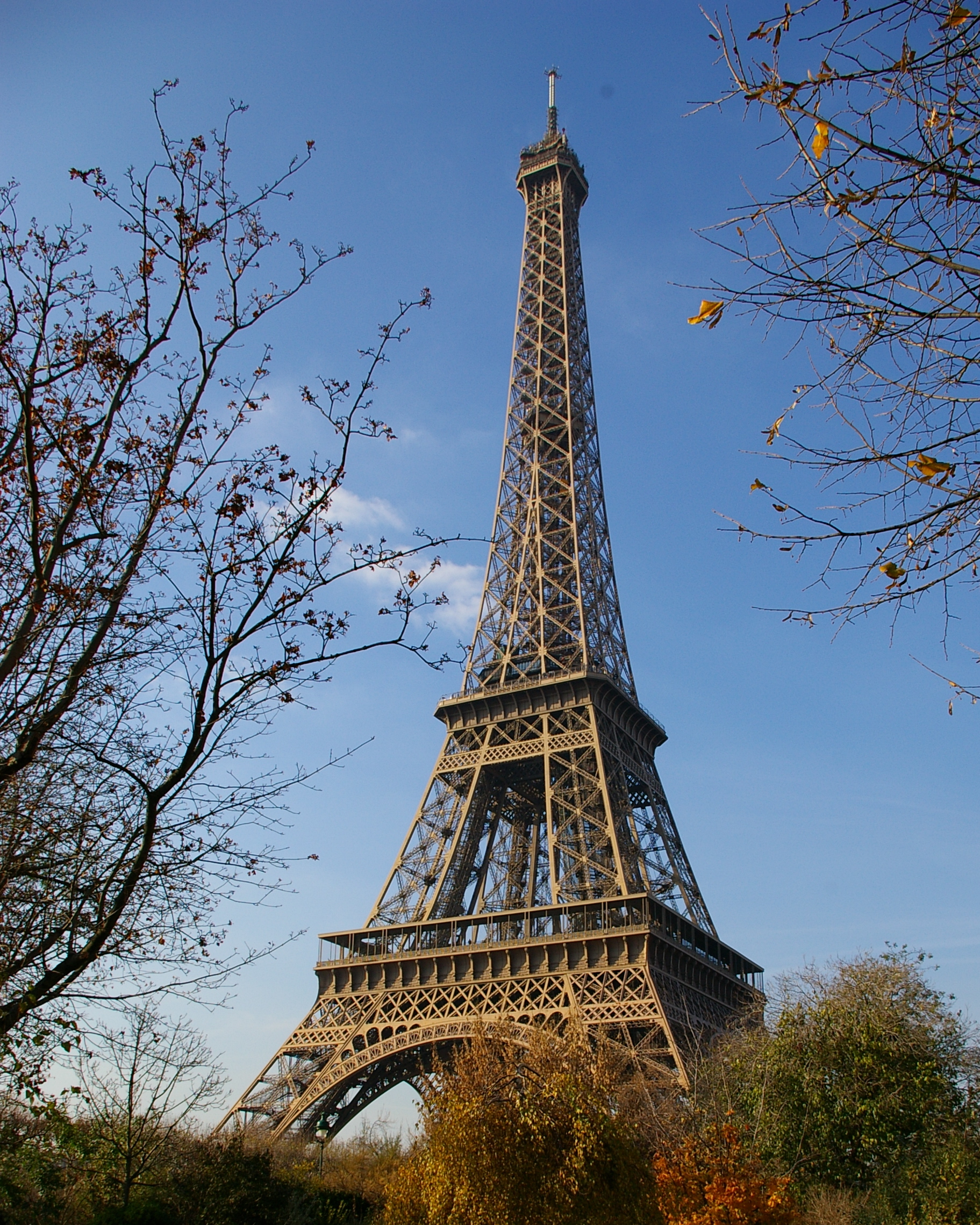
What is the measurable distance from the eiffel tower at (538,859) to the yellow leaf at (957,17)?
85.6 ft

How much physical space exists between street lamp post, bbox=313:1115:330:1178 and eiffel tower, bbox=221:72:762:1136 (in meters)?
2.13

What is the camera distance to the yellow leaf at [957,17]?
17.7 ft

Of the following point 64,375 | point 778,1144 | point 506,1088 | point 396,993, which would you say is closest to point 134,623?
point 64,375

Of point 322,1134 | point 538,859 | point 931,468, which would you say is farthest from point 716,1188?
point 538,859

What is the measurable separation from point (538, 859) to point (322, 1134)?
51.7 ft

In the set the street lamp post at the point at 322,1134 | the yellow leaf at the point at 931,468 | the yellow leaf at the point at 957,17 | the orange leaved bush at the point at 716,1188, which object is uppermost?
the yellow leaf at the point at 957,17

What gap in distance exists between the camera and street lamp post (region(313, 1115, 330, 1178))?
92.6 ft

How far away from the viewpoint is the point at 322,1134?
33.3 metres

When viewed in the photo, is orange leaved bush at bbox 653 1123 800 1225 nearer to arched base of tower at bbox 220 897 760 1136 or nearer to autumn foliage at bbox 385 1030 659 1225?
autumn foliage at bbox 385 1030 659 1225

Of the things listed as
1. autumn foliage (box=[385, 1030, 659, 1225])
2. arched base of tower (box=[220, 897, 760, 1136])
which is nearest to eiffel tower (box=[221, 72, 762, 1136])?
arched base of tower (box=[220, 897, 760, 1136])

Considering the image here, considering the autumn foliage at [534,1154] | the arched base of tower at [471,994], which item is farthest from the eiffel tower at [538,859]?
the autumn foliage at [534,1154]

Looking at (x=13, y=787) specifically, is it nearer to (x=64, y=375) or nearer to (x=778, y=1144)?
(x=64, y=375)

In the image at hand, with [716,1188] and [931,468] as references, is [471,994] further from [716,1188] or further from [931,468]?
[931,468]

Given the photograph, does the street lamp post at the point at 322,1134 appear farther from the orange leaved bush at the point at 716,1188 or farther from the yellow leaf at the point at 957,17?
the yellow leaf at the point at 957,17
